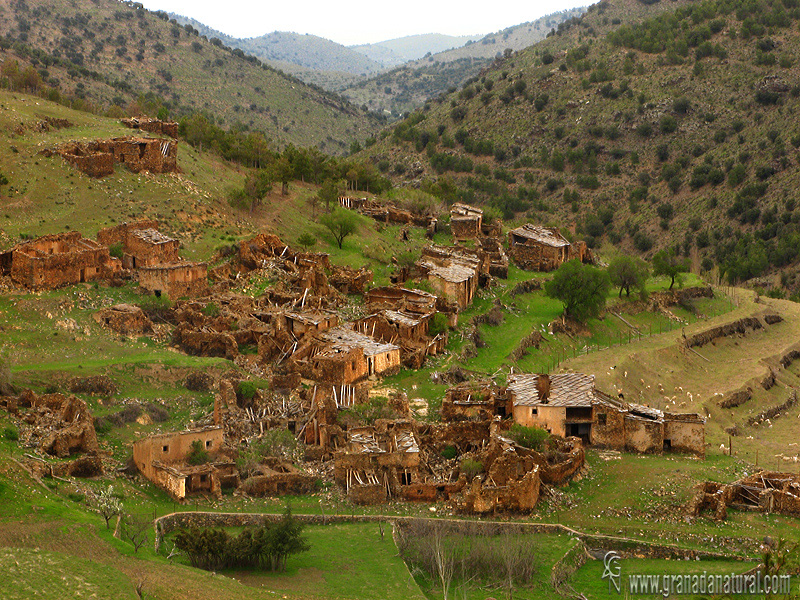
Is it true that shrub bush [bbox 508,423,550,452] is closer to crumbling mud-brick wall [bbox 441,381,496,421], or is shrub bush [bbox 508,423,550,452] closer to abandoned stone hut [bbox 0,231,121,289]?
crumbling mud-brick wall [bbox 441,381,496,421]

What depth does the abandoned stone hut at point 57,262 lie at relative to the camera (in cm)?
5144

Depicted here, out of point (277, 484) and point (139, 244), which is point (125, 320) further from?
point (277, 484)

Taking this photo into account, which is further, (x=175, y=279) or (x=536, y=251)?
(x=536, y=251)

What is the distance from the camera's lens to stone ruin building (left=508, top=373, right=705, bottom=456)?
45.2 meters

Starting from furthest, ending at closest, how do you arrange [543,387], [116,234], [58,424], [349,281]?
[349,281]
[116,234]
[543,387]
[58,424]

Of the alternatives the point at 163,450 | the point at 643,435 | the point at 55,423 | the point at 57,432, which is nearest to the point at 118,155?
the point at 55,423

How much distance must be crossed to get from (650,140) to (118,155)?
2744 inches

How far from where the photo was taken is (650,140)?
120 m

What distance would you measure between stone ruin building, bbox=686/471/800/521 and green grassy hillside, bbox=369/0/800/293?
54.1 m

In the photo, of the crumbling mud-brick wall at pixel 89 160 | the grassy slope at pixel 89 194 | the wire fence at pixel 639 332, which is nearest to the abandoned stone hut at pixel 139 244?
the grassy slope at pixel 89 194

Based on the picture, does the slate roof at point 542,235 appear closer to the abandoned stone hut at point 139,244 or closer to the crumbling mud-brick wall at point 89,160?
the abandoned stone hut at point 139,244

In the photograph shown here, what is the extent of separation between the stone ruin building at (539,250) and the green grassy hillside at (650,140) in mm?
17715

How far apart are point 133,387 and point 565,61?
342ft

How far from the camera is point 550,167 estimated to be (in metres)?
121
